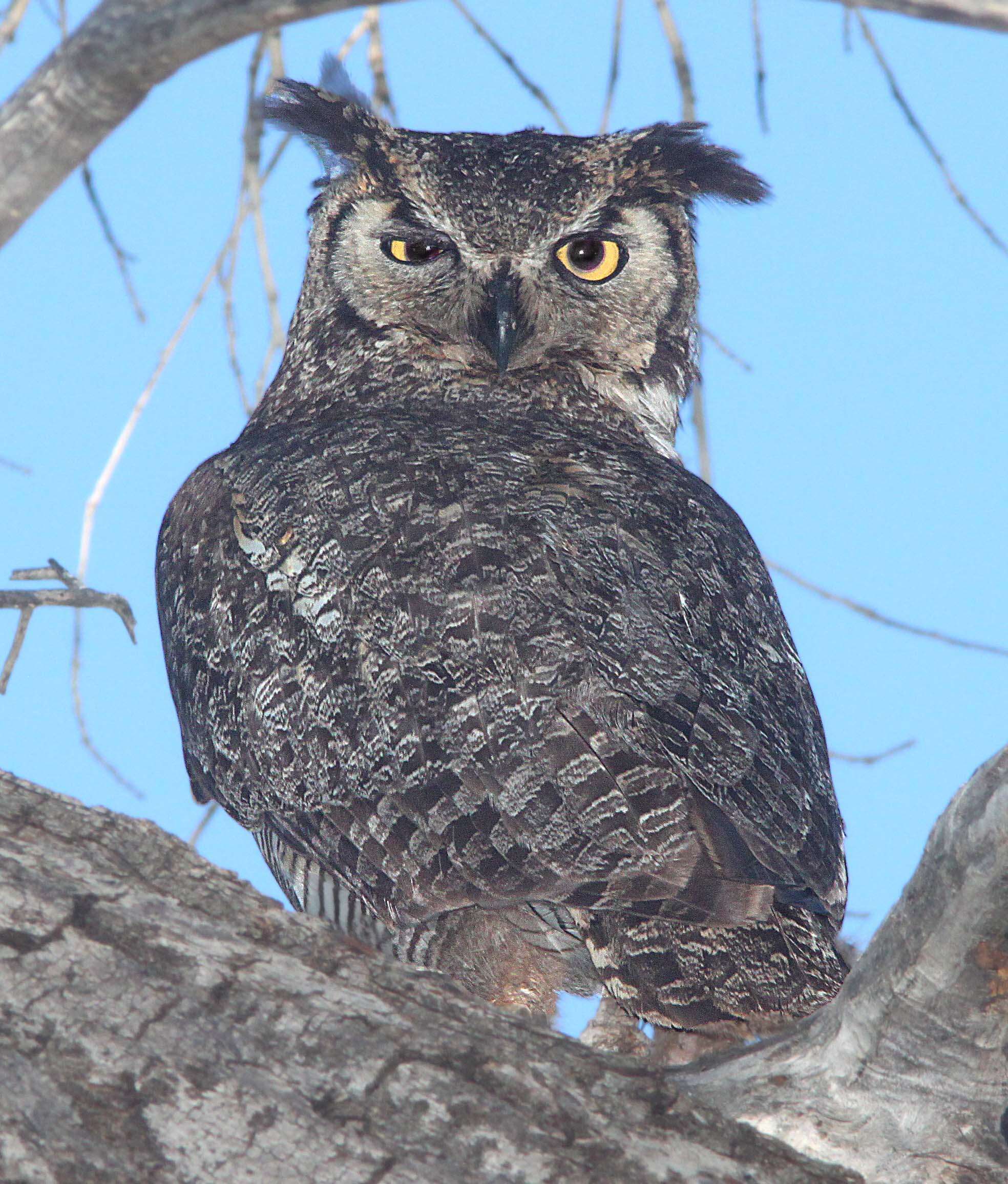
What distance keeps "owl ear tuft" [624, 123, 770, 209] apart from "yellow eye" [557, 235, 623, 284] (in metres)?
0.23

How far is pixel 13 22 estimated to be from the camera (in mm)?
3219

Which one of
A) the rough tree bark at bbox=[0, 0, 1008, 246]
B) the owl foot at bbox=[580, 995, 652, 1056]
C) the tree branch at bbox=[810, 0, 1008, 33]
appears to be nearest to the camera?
the tree branch at bbox=[810, 0, 1008, 33]

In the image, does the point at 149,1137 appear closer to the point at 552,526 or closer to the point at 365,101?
the point at 552,526

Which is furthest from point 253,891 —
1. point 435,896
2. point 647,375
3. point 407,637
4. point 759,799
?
point 647,375

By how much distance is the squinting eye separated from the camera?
377cm

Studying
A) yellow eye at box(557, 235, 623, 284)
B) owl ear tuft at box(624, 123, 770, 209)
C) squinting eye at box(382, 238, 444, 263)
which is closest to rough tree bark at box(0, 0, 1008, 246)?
squinting eye at box(382, 238, 444, 263)

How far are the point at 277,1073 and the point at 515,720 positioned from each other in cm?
84

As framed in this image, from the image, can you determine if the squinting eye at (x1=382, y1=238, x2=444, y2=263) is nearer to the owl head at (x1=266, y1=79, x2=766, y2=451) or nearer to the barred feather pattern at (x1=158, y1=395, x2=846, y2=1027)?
the owl head at (x1=266, y1=79, x2=766, y2=451)

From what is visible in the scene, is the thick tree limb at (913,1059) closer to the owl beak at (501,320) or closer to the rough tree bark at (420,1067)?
the rough tree bark at (420,1067)

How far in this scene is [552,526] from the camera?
9.48ft

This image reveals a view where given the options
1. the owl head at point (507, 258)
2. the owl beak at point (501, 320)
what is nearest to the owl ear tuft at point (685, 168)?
the owl head at point (507, 258)

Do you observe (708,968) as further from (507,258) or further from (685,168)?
(685,168)

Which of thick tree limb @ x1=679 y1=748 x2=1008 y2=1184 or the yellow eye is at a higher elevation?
the yellow eye

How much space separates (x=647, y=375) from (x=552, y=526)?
1345 mm
